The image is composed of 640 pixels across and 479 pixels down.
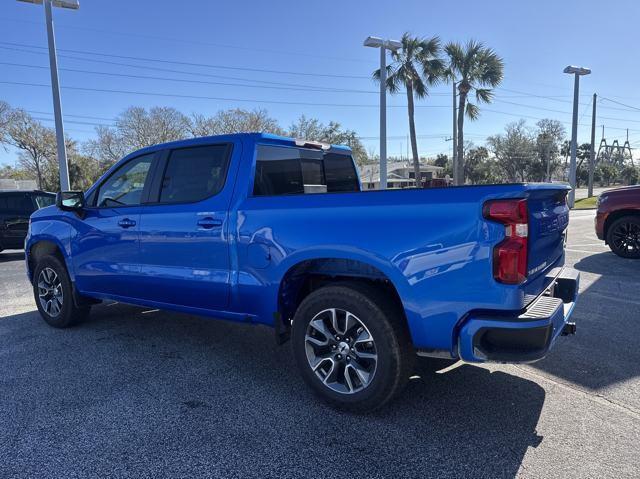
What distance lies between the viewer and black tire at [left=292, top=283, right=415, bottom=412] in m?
2.90

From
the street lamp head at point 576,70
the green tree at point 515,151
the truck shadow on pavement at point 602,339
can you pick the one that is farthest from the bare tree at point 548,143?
the truck shadow on pavement at point 602,339

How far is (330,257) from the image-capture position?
3080 mm

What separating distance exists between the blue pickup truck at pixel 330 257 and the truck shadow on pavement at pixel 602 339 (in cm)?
76

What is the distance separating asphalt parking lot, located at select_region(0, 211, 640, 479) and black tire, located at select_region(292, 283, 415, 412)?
0.14 metres

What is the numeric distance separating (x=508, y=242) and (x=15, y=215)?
12420 millimetres

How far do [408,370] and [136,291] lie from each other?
2739 millimetres

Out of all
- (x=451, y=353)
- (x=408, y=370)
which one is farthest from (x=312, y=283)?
(x=451, y=353)

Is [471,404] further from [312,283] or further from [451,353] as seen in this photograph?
[312,283]

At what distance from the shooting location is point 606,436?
2.81m

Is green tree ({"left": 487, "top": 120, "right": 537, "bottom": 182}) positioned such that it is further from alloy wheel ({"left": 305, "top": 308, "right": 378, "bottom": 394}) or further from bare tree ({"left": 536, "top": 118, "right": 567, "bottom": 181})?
alloy wheel ({"left": 305, "top": 308, "right": 378, "bottom": 394})

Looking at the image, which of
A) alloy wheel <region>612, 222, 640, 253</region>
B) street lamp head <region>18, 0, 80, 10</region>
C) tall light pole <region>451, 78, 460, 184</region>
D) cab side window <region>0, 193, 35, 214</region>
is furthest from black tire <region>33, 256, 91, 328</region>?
tall light pole <region>451, 78, 460, 184</region>

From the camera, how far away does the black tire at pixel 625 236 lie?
28.7ft

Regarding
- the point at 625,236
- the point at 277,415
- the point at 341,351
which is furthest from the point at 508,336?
the point at 625,236

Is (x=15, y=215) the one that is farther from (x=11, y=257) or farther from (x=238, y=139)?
(x=238, y=139)
